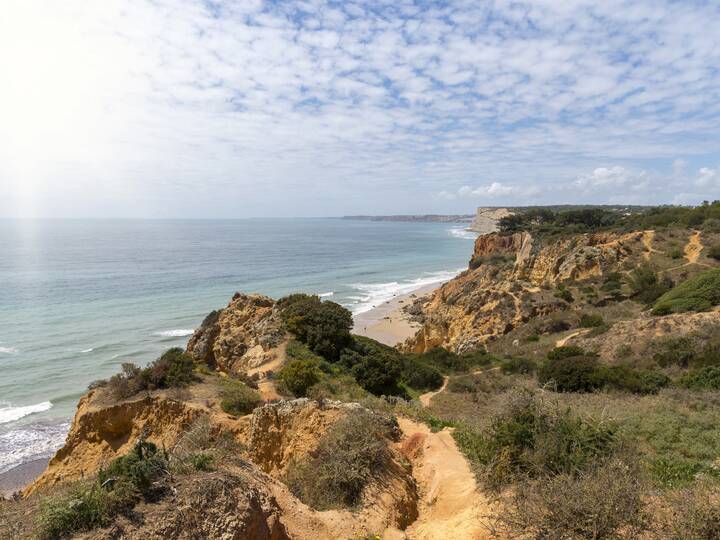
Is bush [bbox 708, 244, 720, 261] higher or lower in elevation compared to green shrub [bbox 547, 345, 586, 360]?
higher

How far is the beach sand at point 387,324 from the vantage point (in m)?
41.6

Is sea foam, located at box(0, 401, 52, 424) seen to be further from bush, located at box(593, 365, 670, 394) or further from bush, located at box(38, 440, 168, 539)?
bush, located at box(593, 365, 670, 394)

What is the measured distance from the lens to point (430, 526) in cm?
708

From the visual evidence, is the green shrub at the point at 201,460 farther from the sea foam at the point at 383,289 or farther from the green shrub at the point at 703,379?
the sea foam at the point at 383,289

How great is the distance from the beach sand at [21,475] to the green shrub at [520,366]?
71.3 ft

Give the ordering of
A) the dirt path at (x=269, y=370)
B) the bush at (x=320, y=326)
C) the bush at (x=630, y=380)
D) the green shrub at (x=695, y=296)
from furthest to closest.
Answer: the green shrub at (x=695, y=296) → the bush at (x=320, y=326) → the bush at (x=630, y=380) → the dirt path at (x=269, y=370)

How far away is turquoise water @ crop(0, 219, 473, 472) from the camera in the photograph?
25.1 meters

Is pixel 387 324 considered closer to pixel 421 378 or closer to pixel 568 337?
pixel 568 337

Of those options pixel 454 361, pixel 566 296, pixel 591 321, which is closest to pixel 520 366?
pixel 454 361

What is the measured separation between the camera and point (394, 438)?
9898 mm

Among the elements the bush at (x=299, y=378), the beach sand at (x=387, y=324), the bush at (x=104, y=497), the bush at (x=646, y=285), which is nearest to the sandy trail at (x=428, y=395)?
the bush at (x=299, y=378)

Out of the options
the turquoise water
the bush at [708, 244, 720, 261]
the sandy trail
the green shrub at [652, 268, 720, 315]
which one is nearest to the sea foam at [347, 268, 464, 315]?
the turquoise water

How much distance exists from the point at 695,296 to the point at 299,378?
21.6 meters

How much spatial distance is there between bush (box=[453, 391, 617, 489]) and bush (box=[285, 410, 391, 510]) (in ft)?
6.68
